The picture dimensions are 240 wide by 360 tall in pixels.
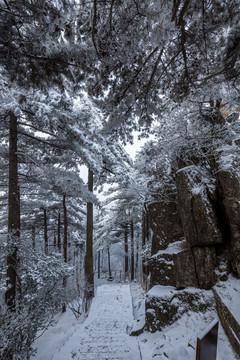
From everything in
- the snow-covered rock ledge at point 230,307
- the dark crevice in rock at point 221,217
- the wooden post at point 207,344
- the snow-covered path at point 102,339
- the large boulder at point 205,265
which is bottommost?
the snow-covered path at point 102,339

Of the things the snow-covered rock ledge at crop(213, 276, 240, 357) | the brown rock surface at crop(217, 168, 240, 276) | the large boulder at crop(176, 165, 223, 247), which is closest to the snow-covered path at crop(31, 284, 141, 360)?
the snow-covered rock ledge at crop(213, 276, 240, 357)

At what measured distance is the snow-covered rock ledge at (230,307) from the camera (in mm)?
3047

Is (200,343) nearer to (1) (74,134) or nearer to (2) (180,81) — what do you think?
(2) (180,81)

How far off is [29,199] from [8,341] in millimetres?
11091

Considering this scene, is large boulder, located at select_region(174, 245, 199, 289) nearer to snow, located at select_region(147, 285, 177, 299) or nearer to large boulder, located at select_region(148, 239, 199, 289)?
large boulder, located at select_region(148, 239, 199, 289)

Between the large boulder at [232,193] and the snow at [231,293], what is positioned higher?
the large boulder at [232,193]

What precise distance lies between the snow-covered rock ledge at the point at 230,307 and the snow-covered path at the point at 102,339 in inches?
87.7

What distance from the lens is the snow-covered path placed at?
13.3ft

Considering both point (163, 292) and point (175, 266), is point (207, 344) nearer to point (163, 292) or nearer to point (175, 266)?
point (175, 266)

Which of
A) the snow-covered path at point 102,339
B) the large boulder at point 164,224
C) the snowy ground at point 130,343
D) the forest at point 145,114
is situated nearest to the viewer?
the forest at point 145,114

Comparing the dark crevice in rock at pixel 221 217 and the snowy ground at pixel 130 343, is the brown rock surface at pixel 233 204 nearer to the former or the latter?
the dark crevice in rock at pixel 221 217

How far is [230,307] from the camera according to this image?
3.40m

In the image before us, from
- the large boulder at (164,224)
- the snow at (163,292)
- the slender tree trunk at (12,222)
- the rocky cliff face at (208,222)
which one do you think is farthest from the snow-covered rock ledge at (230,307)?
the slender tree trunk at (12,222)

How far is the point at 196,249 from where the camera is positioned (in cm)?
469
